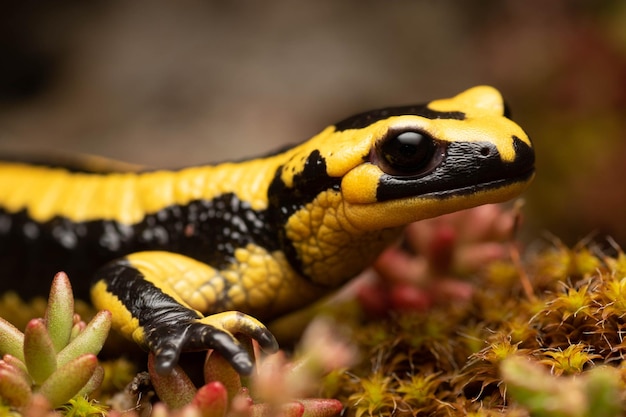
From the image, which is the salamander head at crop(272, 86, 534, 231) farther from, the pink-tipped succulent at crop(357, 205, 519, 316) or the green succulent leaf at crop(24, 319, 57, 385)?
the green succulent leaf at crop(24, 319, 57, 385)

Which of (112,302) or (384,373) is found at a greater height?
(112,302)

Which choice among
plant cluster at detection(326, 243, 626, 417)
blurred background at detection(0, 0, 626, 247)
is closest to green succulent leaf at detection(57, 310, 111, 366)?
plant cluster at detection(326, 243, 626, 417)

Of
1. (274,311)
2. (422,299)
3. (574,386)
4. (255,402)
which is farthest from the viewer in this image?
(422,299)

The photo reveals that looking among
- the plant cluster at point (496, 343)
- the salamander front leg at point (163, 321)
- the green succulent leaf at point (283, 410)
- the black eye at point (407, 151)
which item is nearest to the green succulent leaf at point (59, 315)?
the salamander front leg at point (163, 321)

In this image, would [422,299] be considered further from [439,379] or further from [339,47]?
[339,47]

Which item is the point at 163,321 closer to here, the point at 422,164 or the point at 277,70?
the point at 422,164

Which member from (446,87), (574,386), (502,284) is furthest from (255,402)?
(446,87)

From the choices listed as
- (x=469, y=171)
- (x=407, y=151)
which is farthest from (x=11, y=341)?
(x=469, y=171)
